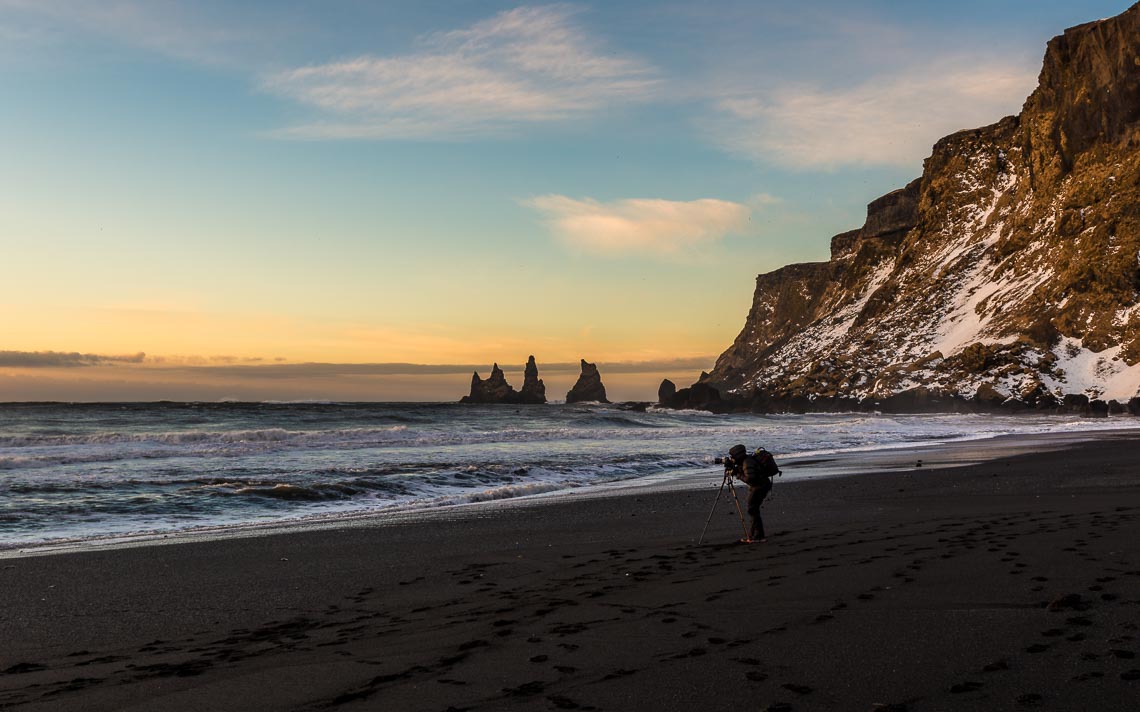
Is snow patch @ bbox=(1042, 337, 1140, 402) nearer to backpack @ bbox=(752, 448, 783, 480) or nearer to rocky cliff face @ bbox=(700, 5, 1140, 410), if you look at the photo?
rocky cliff face @ bbox=(700, 5, 1140, 410)

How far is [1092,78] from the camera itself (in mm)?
103000

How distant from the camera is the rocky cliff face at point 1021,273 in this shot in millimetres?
87000

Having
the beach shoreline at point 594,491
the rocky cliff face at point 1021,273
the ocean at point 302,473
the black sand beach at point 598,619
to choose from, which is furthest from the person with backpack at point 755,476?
the rocky cliff face at point 1021,273

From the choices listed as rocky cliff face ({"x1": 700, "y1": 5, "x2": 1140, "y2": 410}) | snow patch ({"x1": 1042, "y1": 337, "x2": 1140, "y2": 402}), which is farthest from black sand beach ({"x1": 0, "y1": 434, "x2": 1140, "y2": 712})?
rocky cliff face ({"x1": 700, "y1": 5, "x2": 1140, "y2": 410})

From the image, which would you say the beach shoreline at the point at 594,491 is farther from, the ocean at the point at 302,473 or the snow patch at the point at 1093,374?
the snow patch at the point at 1093,374

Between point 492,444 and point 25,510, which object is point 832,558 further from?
point 492,444

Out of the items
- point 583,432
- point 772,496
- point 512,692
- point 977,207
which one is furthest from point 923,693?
point 977,207

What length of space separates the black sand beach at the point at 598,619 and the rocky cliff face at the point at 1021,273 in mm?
80925

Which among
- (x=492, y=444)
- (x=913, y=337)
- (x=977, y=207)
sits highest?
(x=977, y=207)

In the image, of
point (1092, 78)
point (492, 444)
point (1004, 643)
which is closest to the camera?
point (1004, 643)

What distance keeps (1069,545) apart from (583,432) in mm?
39771

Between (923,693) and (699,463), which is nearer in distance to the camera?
(923,693)

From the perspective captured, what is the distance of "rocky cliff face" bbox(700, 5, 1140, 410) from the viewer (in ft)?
285

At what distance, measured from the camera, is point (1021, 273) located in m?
108
